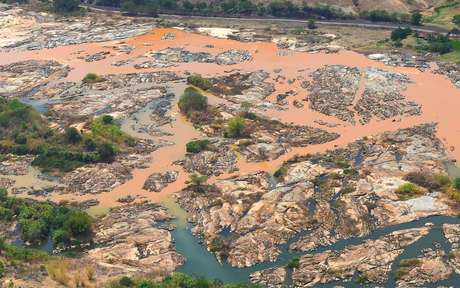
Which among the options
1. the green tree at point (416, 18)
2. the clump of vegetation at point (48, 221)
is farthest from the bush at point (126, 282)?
the green tree at point (416, 18)

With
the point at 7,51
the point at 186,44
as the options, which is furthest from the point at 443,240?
the point at 7,51

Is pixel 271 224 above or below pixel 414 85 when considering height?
below

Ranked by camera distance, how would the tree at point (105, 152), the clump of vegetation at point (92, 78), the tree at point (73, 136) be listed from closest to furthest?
the tree at point (105, 152) < the tree at point (73, 136) < the clump of vegetation at point (92, 78)

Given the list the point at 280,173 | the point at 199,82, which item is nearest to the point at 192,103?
the point at 199,82

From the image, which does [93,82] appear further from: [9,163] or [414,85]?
[414,85]

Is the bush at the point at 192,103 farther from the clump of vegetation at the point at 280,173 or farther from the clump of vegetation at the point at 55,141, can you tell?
the clump of vegetation at the point at 280,173
